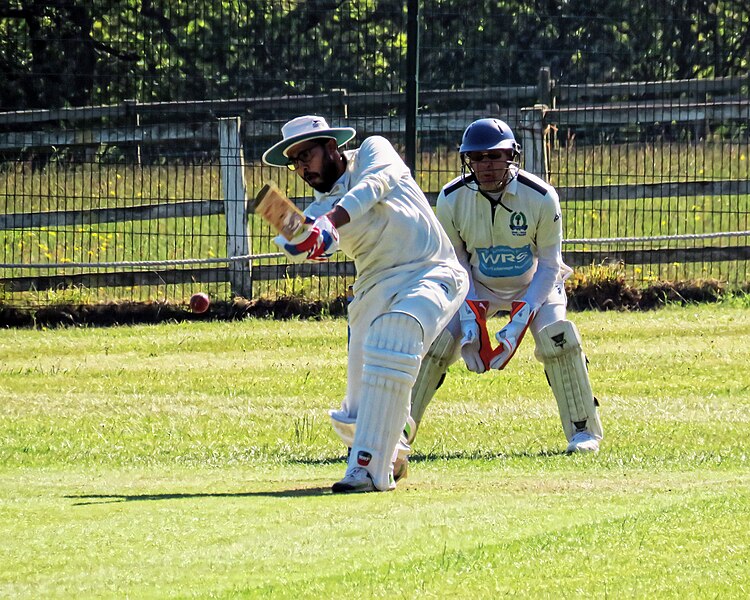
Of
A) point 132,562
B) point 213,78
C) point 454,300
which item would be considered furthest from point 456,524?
point 213,78

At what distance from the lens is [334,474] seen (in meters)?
8.78

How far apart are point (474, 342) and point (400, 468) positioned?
3.92ft

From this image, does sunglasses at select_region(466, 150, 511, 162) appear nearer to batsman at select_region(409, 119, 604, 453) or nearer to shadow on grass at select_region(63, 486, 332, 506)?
batsman at select_region(409, 119, 604, 453)

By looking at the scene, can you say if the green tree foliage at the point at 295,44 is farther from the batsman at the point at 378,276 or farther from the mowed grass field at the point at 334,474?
the batsman at the point at 378,276

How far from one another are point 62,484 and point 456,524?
9.49ft

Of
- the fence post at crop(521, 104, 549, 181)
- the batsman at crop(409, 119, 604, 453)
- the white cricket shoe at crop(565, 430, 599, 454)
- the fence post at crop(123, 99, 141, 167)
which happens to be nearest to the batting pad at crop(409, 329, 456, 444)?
the batsman at crop(409, 119, 604, 453)

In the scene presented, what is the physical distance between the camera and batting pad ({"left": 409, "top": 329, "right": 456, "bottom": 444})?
955 cm

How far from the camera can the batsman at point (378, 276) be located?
7695 millimetres

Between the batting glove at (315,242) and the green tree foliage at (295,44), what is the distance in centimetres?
1000

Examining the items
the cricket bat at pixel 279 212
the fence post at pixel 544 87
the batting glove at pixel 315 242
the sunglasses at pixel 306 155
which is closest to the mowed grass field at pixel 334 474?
the batting glove at pixel 315 242

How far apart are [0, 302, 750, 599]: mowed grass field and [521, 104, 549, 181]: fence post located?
1639 millimetres

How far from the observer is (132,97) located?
1847cm

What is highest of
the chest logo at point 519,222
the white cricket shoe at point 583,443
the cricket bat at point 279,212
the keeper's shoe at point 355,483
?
the cricket bat at point 279,212

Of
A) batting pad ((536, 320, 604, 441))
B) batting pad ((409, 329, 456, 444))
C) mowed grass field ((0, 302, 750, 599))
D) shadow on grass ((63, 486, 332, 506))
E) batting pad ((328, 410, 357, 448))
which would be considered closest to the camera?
mowed grass field ((0, 302, 750, 599))
